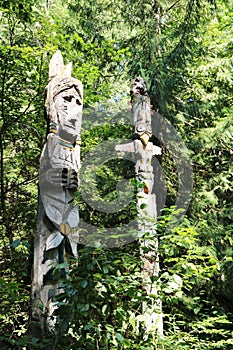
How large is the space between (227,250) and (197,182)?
5.58 feet

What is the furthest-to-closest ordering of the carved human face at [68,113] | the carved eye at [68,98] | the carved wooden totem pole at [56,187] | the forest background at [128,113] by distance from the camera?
the forest background at [128,113] → the carved eye at [68,98] → the carved human face at [68,113] → the carved wooden totem pole at [56,187]

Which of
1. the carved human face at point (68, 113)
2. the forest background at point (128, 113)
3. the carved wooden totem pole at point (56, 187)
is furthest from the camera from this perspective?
the forest background at point (128, 113)

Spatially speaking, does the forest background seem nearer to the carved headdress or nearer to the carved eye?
the carved headdress

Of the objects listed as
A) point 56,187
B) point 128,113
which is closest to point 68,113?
point 56,187

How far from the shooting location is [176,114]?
8.67 metres

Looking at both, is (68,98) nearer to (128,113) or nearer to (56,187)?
(56,187)

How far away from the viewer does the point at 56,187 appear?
4.12 m

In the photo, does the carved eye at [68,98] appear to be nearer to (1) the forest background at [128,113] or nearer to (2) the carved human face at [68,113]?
(2) the carved human face at [68,113]

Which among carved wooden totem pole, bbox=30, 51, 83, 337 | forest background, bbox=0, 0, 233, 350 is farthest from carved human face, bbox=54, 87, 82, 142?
forest background, bbox=0, 0, 233, 350

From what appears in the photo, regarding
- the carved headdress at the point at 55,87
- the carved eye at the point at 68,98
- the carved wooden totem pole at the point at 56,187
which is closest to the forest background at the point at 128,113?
the carved headdress at the point at 55,87

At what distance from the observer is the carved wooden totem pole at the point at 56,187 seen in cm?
362

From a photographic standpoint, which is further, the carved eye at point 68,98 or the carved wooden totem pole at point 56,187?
the carved eye at point 68,98

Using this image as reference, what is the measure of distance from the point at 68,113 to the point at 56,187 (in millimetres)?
890

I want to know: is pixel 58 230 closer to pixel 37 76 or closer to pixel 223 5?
pixel 37 76
